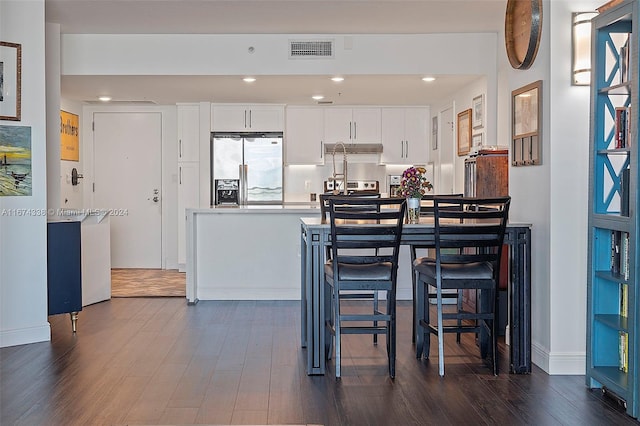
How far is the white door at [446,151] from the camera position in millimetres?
7550

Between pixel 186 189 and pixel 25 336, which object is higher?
pixel 186 189

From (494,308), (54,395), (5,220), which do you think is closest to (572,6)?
(494,308)

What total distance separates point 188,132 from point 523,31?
17.8ft

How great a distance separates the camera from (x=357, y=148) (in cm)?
879

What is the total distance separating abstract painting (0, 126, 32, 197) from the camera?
465 cm

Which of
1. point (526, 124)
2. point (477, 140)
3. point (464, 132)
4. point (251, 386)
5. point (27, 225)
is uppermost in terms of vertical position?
point (464, 132)

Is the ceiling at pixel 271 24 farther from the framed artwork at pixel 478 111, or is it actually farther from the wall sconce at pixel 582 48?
the wall sconce at pixel 582 48

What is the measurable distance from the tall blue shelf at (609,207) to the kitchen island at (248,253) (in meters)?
3.26

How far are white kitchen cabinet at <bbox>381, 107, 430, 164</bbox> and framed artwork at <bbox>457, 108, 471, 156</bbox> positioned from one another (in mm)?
1457

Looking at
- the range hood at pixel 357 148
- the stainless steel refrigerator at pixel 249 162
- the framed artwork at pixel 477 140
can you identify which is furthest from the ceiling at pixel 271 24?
the range hood at pixel 357 148

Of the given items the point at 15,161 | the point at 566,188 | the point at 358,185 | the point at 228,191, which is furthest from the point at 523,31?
the point at 228,191

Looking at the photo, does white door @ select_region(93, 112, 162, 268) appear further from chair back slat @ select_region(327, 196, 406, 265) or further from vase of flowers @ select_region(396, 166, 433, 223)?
chair back slat @ select_region(327, 196, 406, 265)

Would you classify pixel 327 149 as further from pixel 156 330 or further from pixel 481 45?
pixel 156 330

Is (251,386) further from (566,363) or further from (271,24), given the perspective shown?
(271,24)
